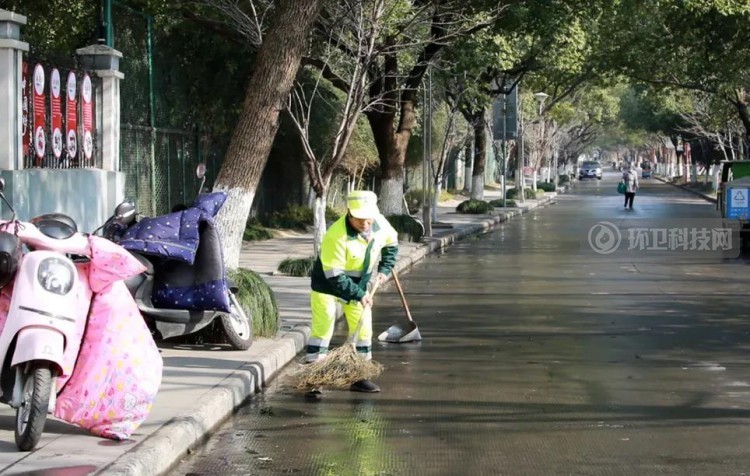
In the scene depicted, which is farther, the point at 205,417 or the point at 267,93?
the point at 267,93

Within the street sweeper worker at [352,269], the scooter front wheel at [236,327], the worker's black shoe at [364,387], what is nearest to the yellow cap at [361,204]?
the street sweeper worker at [352,269]

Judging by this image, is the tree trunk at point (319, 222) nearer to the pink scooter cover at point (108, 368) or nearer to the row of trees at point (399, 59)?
the row of trees at point (399, 59)

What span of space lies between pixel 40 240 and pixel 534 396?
386 centimetres

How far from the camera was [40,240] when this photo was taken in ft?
21.7

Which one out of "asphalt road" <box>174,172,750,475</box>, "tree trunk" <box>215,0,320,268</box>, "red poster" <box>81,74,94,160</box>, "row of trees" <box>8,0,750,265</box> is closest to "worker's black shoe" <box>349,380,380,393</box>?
"asphalt road" <box>174,172,750,475</box>

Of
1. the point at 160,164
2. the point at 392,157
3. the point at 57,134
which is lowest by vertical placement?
the point at 160,164

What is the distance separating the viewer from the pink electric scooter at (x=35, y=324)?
6345 millimetres

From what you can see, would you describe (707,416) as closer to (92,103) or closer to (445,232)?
(92,103)

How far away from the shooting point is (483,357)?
1069 centimetres

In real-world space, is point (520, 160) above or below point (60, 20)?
below

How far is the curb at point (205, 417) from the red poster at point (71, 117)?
137 inches

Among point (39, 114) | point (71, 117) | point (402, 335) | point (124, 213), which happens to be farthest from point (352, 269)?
point (71, 117)

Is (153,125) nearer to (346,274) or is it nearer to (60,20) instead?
(60,20)

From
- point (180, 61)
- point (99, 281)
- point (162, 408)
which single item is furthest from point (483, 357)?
point (180, 61)
